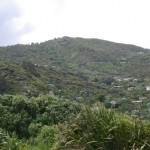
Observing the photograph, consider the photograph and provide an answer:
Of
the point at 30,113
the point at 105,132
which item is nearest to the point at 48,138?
the point at 105,132

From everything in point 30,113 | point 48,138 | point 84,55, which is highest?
point 84,55

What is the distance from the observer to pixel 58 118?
21312 mm

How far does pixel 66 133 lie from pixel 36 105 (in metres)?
14.1

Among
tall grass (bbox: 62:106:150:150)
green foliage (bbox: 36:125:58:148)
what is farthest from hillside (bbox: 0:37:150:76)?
tall grass (bbox: 62:106:150:150)

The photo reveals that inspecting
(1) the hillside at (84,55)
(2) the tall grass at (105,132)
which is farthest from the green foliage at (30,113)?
(1) the hillside at (84,55)

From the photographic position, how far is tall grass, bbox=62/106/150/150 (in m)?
8.05

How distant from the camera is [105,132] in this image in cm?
816

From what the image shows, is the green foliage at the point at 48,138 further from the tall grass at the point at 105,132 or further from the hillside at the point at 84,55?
the hillside at the point at 84,55

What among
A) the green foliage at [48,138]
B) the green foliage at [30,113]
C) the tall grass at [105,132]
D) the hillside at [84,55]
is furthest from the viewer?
the hillside at [84,55]

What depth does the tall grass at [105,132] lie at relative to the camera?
8047mm

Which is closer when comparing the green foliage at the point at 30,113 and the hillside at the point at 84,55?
the green foliage at the point at 30,113

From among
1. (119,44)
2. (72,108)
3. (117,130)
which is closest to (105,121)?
(117,130)

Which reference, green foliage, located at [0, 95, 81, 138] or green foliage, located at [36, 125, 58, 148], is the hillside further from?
green foliage, located at [36, 125, 58, 148]

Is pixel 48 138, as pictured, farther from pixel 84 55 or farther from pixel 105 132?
pixel 84 55
